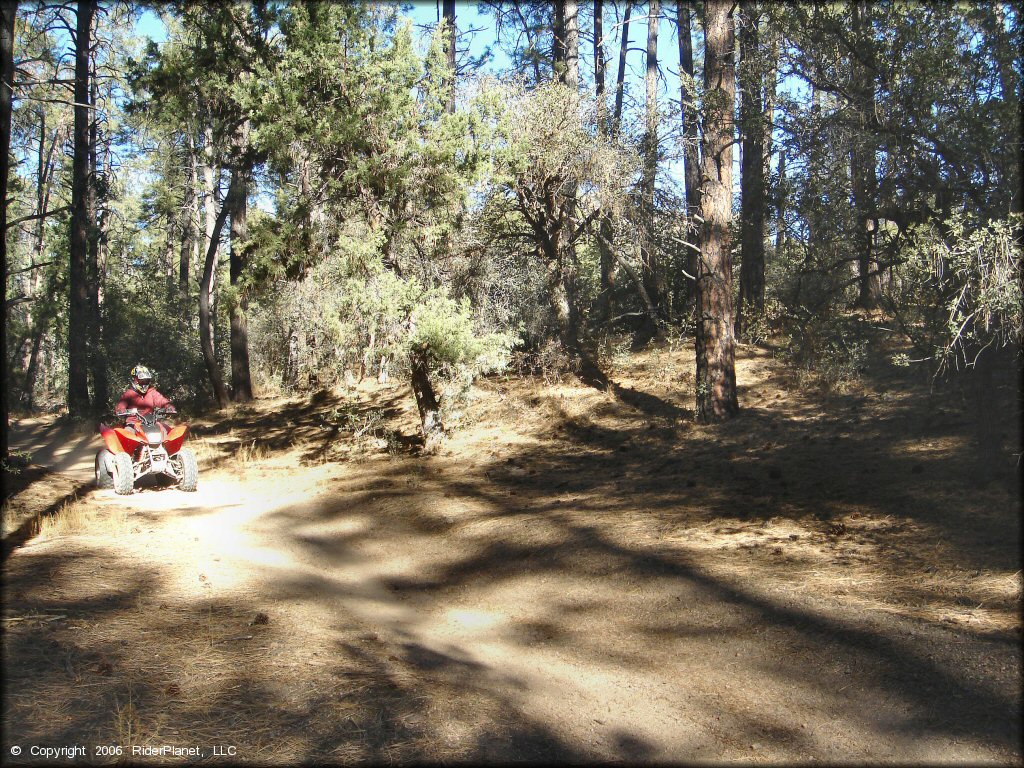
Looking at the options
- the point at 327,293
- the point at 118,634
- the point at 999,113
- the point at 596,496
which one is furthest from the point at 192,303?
the point at 999,113

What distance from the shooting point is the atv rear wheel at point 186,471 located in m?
11.8

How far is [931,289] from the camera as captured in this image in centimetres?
788

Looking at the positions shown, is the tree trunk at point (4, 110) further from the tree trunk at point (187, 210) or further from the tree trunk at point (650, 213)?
the tree trunk at point (187, 210)

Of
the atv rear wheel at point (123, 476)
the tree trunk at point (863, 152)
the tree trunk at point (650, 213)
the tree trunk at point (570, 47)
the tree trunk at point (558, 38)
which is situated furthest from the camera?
the tree trunk at point (558, 38)

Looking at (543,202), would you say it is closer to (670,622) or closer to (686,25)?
(686,25)

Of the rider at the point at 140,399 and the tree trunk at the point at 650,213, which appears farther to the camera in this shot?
the tree trunk at the point at 650,213

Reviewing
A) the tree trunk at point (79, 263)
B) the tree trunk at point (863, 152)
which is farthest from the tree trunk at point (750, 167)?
the tree trunk at point (79, 263)

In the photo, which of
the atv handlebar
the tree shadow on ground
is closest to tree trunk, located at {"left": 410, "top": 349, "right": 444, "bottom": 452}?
the atv handlebar

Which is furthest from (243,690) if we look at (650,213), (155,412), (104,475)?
(650,213)

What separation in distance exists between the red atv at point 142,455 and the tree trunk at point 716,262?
8238mm

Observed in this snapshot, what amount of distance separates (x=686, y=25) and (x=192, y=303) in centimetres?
1909

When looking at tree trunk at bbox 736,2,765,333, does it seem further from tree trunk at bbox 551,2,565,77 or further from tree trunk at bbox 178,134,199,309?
tree trunk at bbox 178,134,199,309

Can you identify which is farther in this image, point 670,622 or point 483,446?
point 483,446

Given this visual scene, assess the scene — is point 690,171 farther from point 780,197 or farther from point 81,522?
point 81,522
